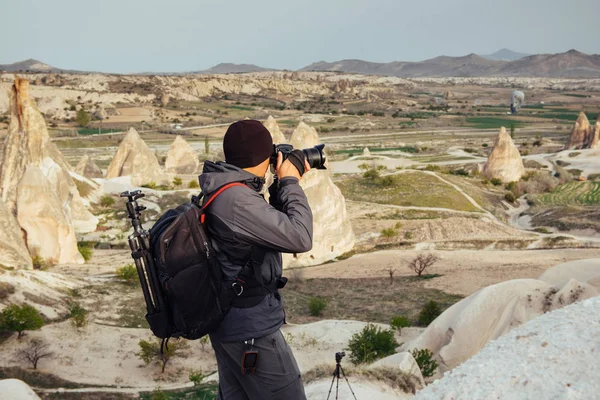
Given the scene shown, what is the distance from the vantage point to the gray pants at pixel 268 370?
3913 mm


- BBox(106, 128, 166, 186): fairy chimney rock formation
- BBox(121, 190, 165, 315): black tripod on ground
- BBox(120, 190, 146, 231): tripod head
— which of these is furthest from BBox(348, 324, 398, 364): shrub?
BBox(106, 128, 166, 186): fairy chimney rock formation

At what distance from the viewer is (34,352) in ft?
40.8

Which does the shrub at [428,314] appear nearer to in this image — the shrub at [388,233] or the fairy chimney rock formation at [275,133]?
the shrub at [388,233]

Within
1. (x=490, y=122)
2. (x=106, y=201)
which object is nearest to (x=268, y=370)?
(x=106, y=201)

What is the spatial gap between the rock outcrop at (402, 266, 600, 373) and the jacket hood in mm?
8364

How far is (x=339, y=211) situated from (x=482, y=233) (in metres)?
7.65

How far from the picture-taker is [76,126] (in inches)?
3255

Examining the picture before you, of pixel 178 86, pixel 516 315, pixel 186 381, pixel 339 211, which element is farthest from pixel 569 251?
pixel 178 86

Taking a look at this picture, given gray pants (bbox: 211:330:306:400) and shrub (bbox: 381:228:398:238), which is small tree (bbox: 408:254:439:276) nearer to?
shrub (bbox: 381:228:398:238)

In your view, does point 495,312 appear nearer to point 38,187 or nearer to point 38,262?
point 38,262

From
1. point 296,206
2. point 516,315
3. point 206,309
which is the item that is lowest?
point 516,315

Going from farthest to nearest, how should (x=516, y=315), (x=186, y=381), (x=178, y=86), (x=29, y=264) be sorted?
(x=178, y=86), (x=29, y=264), (x=186, y=381), (x=516, y=315)

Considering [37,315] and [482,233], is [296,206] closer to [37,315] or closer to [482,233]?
[37,315]

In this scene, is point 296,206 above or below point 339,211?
above
